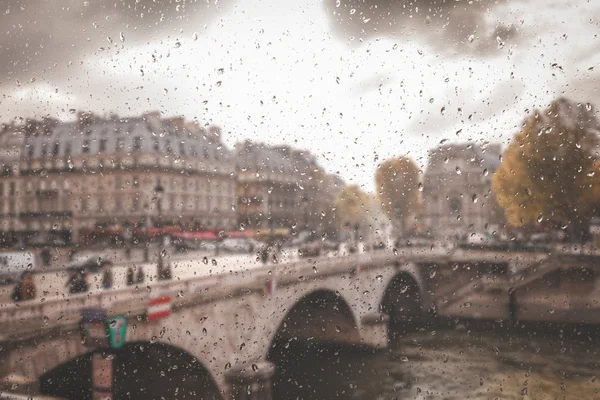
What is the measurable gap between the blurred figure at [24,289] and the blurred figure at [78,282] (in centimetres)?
19

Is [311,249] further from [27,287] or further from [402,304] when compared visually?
[27,287]

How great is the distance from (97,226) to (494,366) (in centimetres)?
105

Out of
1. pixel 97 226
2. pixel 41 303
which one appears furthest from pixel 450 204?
pixel 41 303

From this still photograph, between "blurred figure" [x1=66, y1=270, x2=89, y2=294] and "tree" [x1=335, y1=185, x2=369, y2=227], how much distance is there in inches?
29.9

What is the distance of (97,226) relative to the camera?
148 cm

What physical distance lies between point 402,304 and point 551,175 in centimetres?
68

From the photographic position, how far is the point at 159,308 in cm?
170

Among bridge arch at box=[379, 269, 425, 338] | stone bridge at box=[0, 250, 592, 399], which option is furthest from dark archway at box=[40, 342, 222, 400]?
bridge arch at box=[379, 269, 425, 338]

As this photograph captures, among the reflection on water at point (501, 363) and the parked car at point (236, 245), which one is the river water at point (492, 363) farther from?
the parked car at point (236, 245)

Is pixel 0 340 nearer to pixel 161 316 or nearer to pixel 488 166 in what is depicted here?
pixel 161 316

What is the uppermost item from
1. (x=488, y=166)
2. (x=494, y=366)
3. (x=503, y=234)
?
(x=488, y=166)

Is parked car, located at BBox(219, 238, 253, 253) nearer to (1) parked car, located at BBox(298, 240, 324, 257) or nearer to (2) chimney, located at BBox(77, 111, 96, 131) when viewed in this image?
(1) parked car, located at BBox(298, 240, 324, 257)

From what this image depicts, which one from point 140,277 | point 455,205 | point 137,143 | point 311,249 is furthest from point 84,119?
point 455,205

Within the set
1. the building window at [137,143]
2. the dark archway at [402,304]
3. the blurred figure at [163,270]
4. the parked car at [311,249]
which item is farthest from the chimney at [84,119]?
the dark archway at [402,304]
